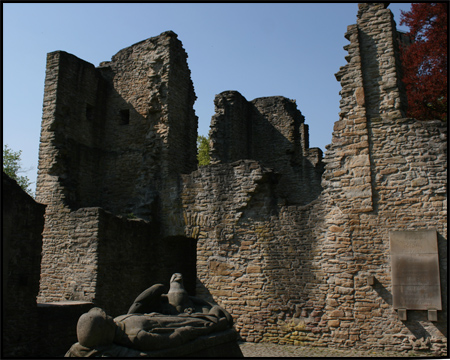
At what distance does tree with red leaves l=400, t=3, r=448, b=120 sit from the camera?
54.3 feet

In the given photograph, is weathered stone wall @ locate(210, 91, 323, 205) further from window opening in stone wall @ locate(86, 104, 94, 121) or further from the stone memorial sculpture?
the stone memorial sculpture

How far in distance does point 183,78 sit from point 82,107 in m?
3.45

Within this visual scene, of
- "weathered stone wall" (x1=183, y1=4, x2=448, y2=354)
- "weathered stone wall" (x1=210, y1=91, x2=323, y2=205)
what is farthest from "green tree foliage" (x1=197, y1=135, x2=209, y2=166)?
"weathered stone wall" (x1=183, y1=4, x2=448, y2=354)

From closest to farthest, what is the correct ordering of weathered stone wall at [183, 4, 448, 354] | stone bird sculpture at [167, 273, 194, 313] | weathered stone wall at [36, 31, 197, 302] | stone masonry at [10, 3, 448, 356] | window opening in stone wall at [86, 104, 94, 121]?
stone bird sculpture at [167, 273, 194, 313] < weathered stone wall at [183, 4, 448, 354] < stone masonry at [10, 3, 448, 356] < weathered stone wall at [36, 31, 197, 302] < window opening in stone wall at [86, 104, 94, 121]

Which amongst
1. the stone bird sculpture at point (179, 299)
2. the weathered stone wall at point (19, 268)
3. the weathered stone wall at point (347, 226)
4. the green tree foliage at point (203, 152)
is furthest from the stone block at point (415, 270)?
the green tree foliage at point (203, 152)

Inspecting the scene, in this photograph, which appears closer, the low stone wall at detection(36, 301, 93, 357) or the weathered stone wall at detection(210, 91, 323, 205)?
the low stone wall at detection(36, 301, 93, 357)

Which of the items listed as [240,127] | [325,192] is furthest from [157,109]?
[325,192]

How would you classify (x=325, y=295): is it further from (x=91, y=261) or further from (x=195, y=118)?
(x=195, y=118)

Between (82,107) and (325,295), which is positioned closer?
(325,295)

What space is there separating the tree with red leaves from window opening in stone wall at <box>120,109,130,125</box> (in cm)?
1062

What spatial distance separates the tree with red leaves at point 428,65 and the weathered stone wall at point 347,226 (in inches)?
298

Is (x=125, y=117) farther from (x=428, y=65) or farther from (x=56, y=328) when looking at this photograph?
(x=428, y=65)

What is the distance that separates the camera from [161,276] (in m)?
12.2

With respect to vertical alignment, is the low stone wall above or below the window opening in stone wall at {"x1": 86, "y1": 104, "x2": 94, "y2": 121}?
below
